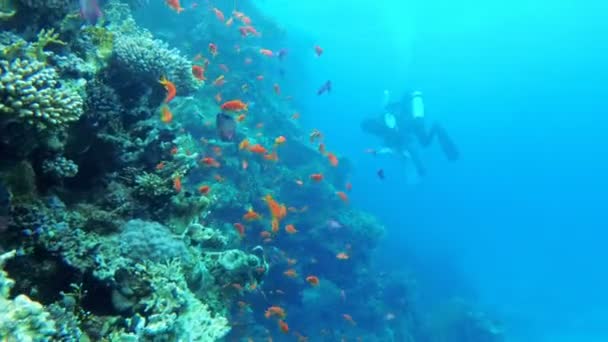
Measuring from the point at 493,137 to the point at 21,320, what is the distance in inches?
4510

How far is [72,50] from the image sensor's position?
4.64 m

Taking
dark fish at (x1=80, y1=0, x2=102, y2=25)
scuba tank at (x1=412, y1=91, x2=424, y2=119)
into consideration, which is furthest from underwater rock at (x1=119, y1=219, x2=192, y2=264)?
scuba tank at (x1=412, y1=91, x2=424, y2=119)

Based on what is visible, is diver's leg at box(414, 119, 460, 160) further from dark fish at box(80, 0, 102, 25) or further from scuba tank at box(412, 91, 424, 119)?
dark fish at box(80, 0, 102, 25)

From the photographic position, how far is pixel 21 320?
6.56 ft

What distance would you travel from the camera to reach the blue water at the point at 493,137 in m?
43.5

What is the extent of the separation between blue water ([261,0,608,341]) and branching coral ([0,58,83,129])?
29562 mm

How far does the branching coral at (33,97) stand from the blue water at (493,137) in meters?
29.6


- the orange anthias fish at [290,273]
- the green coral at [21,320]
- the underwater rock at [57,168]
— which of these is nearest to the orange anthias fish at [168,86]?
the underwater rock at [57,168]

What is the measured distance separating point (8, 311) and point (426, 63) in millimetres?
123895

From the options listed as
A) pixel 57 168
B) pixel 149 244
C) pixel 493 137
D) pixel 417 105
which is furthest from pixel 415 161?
pixel 493 137

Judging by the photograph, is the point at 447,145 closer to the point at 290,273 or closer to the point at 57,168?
the point at 290,273

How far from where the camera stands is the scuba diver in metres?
21.5

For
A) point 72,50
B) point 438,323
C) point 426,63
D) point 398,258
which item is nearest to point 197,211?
point 72,50

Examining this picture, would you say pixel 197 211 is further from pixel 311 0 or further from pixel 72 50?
pixel 311 0
